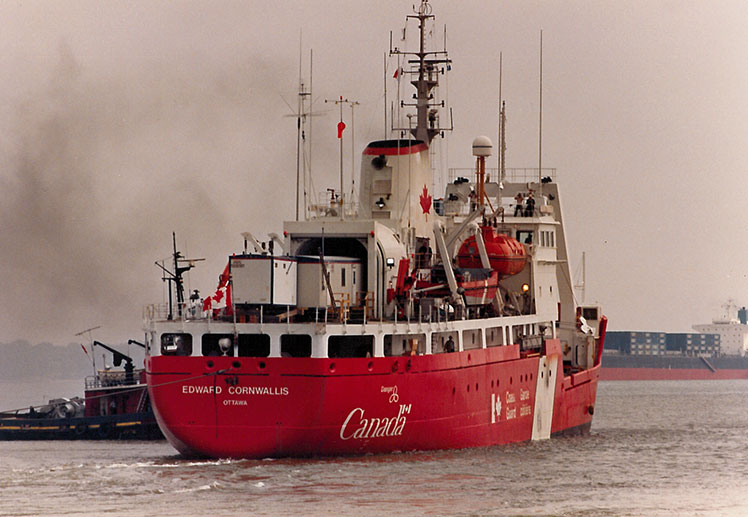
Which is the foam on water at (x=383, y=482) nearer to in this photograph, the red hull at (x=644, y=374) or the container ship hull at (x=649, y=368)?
the red hull at (x=644, y=374)

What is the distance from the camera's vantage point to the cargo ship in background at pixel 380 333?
39781 millimetres

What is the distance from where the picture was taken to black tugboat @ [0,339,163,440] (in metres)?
53.8

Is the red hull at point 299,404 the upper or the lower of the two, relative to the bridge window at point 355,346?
lower

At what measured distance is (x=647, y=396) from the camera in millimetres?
110438

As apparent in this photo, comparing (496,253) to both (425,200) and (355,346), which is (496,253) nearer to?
(425,200)

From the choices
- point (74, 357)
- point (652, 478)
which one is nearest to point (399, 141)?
point (652, 478)

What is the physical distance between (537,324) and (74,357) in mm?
109841

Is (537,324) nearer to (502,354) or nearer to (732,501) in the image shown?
(502,354)

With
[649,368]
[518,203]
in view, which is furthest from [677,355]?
[518,203]

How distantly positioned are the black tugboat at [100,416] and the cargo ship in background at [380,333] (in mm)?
5382

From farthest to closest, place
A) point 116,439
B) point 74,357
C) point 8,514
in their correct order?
point 74,357, point 116,439, point 8,514

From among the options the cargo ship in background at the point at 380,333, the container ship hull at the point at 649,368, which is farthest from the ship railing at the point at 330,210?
the container ship hull at the point at 649,368

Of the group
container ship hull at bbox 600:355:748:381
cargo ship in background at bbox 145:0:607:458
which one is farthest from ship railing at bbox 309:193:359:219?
container ship hull at bbox 600:355:748:381

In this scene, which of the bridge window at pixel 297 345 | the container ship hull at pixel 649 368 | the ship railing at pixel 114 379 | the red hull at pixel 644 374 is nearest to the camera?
the bridge window at pixel 297 345
